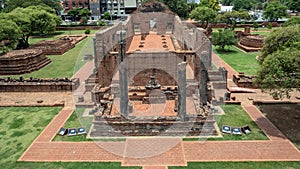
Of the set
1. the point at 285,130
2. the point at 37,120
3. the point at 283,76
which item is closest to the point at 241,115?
the point at 285,130

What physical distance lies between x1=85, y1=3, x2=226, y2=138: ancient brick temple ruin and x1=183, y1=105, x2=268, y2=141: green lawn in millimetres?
992

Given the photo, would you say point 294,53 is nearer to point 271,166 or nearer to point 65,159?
point 271,166

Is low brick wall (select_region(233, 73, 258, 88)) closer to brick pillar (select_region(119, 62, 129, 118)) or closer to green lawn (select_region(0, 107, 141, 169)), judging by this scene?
brick pillar (select_region(119, 62, 129, 118))

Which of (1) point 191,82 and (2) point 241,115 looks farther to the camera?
(1) point 191,82

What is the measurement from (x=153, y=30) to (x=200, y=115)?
1185 inches

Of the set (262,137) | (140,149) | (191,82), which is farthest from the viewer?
(191,82)

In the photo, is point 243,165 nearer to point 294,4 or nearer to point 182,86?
point 182,86

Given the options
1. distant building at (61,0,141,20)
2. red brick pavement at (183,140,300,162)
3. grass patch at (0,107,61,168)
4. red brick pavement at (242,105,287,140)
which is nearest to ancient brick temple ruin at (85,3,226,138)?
red brick pavement at (183,140,300,162)

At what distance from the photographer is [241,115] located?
1859 cm

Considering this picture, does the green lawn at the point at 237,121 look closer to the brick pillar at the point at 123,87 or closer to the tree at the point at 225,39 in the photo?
the brick pillar at the point at 123,87

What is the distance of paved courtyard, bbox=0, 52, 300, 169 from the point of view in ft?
44.9

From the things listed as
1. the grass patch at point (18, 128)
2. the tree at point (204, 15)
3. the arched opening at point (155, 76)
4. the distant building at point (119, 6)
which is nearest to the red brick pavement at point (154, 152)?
the grass patch at point (18, 128)

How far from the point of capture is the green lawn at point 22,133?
13352 mm

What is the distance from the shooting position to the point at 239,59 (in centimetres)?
3509
